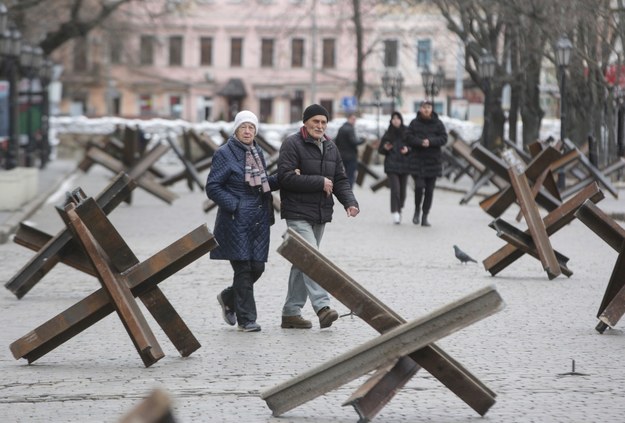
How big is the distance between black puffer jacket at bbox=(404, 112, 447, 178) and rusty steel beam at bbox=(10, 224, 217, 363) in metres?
13.3

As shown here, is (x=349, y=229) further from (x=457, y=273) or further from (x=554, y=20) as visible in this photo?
(x=554, y=20)

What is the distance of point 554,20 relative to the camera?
34656 millimetres

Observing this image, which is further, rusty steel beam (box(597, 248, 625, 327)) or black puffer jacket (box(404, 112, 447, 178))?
black puffer jacket (box(404, 112, 447, 178))

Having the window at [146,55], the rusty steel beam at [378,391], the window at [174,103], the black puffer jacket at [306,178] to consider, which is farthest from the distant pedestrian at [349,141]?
the window at [174,103]

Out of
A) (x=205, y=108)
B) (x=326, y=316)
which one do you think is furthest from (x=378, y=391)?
(x=205, y=108)

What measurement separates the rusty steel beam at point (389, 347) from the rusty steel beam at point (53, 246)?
4945 millimetres

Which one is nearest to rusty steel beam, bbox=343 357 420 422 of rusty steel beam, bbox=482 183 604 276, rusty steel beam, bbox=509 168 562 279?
rusty steel beam, bbox=509 168 562 279

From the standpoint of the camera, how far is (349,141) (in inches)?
1226

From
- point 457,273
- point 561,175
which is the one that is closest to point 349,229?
point 457,273

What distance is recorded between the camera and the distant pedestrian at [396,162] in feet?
75.8

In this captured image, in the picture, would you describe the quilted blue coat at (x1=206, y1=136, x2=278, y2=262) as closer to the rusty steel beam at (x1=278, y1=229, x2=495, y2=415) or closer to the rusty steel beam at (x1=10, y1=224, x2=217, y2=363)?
the rusty steel beam at (x1=10, y1=224, x2=217, y2=363)

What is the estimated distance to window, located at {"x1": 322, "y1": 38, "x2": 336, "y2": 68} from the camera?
99688mm

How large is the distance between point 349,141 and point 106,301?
22.1m

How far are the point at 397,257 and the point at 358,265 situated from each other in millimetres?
1137
